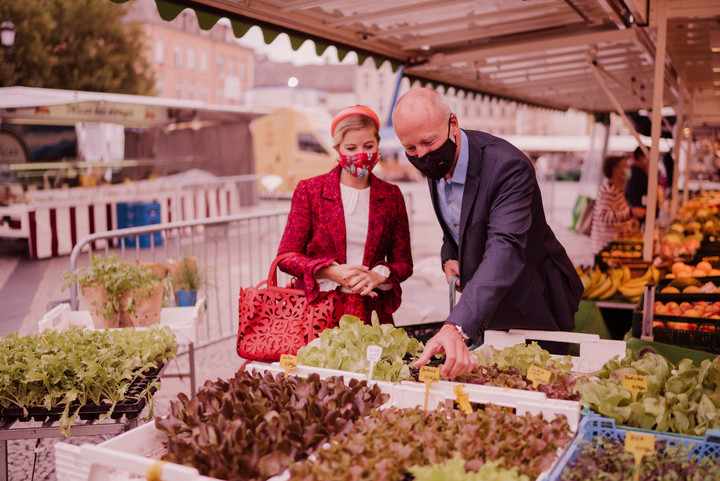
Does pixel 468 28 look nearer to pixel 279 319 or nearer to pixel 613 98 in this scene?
pixel 613 98

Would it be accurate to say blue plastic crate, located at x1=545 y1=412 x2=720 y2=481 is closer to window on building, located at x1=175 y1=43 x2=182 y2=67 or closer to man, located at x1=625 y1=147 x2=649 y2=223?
man, located at x1=625 y1=147 x2=649 y2=223

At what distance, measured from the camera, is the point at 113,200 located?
43.3 feet

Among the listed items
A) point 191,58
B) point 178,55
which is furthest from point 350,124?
point 191,58

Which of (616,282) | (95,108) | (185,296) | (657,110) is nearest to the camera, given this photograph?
(657,110)

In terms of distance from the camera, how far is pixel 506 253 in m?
2.41

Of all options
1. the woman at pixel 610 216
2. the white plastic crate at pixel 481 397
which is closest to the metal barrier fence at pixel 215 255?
the white plastic crate at pixel 481 397

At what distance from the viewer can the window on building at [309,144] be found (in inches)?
963

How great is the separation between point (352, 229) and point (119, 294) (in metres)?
1.57

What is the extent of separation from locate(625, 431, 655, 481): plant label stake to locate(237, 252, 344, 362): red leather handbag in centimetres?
162

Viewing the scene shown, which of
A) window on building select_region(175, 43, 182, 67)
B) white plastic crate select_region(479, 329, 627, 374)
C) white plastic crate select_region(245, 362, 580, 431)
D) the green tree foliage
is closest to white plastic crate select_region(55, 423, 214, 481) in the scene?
white plastic crate select_region(245, 362, 580, 431)

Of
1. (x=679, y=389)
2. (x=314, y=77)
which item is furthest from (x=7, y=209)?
(x=314, y=77)

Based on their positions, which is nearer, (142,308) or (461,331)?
(461,331)

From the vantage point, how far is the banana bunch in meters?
5.54

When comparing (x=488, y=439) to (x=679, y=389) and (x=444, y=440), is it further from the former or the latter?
(x=679, y=389)
